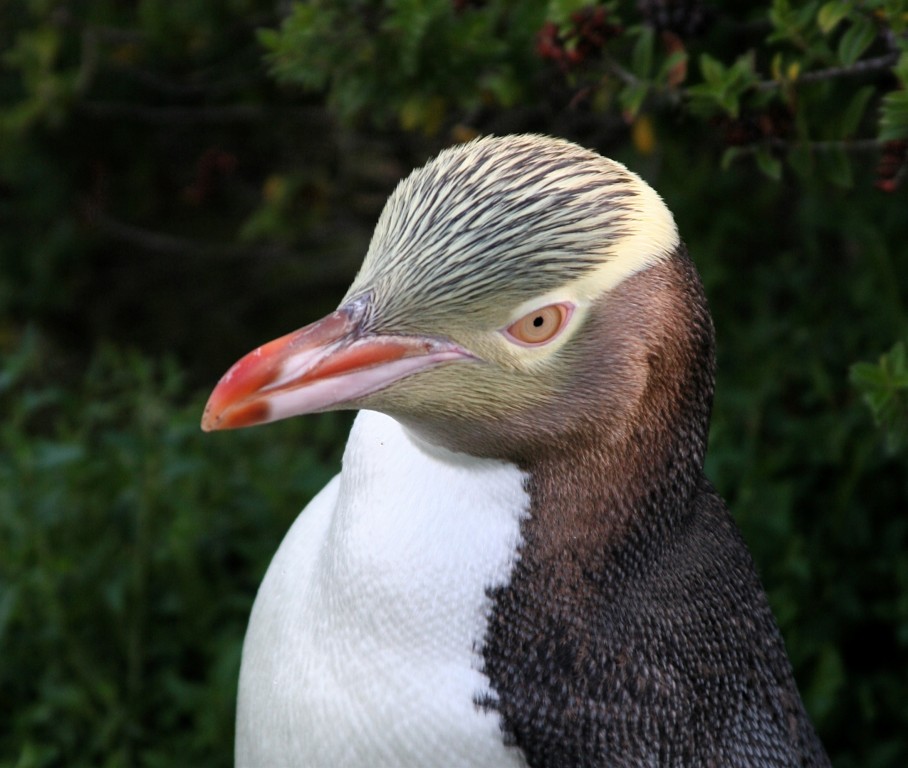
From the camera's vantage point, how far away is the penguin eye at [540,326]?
1405 millimetres

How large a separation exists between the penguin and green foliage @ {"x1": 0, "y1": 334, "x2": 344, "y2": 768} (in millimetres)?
925

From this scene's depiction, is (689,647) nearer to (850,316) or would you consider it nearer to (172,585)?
(172,585)

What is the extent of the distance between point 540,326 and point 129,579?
146 cm

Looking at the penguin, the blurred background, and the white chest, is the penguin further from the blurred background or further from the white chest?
the blurred background

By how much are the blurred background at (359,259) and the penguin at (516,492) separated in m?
0.52

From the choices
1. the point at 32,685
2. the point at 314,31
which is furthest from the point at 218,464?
the point at 314,31

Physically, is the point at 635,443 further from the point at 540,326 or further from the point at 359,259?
the point at 359,259

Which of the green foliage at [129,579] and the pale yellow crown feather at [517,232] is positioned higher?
the pale yellow crown feather at [517,232]

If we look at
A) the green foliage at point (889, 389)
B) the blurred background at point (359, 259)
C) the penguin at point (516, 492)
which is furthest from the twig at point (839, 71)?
the penguin at point (516, 492)

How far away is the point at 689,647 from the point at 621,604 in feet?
0.34

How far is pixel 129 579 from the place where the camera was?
8.47ft

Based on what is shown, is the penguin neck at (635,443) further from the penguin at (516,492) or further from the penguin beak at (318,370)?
the penguin beak at (318,370)

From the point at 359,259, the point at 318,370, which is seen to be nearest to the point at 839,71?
the point at 318,370

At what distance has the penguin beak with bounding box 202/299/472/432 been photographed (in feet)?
4.50
